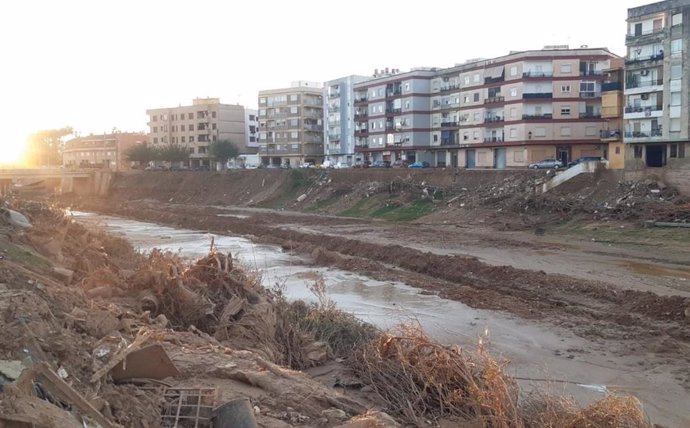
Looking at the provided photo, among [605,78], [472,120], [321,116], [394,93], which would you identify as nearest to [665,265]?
[605,78]

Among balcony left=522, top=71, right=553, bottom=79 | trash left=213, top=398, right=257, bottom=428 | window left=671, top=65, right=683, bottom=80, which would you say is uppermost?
balcony left=522, top=71, right=553, bottom=79

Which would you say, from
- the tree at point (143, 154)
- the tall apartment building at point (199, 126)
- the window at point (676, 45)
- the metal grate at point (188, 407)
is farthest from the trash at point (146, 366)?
the tall apartment building at point (199, 126)

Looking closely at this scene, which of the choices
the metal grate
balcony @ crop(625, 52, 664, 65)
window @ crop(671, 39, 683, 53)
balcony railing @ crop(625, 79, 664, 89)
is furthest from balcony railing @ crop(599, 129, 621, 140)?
the metal grate

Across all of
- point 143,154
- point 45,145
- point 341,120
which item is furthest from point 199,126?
point 45,145

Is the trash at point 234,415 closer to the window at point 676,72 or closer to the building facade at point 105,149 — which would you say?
the window at point 676,72

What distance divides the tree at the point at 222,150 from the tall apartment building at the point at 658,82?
72177 millimetres

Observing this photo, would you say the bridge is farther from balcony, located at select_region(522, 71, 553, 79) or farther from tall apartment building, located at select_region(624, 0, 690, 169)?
tall apartment building, located at select_region(624, 0, 690, 169)

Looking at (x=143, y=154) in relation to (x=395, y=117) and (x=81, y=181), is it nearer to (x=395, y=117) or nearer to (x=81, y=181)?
(x=81, y=181)

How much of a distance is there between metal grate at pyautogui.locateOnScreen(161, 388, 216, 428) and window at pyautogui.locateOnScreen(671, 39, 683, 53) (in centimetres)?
5373

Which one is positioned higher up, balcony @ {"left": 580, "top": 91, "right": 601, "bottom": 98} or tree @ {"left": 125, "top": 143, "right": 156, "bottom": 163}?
balcony @ {"left": 580, "top": 91, "right": 601, "bottom": 98}

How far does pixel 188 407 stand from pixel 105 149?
5433 inches

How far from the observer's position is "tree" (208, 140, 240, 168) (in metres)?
111

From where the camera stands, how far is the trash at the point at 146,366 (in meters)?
7.67

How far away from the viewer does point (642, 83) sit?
54.3 metres
